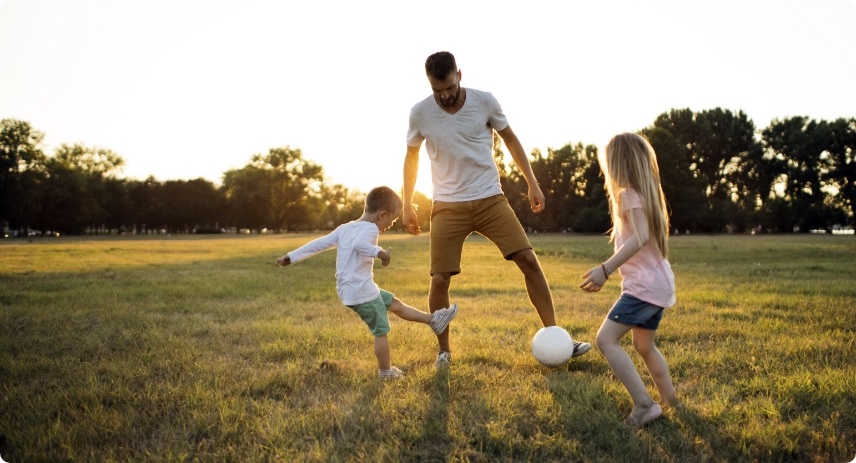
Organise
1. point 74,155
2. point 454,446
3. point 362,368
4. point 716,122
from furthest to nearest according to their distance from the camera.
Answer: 1. point 74,155
2. point 716,122
3. point 362,368
4. point 454,446

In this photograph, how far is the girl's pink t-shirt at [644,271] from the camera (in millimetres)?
3545

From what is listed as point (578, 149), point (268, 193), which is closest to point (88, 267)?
point (578, 149)

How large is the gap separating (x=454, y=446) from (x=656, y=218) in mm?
1890

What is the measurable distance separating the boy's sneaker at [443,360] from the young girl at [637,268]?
5.26 feet

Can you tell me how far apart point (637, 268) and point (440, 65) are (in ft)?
7.31

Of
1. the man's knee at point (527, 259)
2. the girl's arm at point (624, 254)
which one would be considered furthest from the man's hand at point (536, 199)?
the girl's arm at point (624, 254)

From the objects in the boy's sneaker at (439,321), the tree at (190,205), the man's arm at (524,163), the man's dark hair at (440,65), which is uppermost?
the tree at (190,205)

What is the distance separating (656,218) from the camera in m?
3.59

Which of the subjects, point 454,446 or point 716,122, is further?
point 716,122

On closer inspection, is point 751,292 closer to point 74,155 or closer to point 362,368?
point 362,368

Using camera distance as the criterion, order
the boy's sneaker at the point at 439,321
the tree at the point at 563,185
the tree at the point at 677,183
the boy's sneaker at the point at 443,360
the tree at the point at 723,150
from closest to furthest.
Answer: the boy's sneaker at the point at 443,360
the boy's sneaker at the point at 439,321
the tree at the point at 677,183
the tree at the point at 563,185
the tree at the point at 723,150

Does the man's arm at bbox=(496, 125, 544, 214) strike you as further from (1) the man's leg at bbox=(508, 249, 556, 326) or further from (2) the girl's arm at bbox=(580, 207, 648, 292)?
(2) the girl's arm at bbox=(580, 207, 648, 292)

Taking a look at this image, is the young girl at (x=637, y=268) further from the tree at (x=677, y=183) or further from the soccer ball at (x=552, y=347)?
the tree at (x=677, y=183)

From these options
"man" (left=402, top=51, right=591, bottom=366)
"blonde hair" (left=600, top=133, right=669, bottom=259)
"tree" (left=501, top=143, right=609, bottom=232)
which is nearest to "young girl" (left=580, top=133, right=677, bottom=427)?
"blonde hair" (left=600, top=133, right=669, bottom=259)
